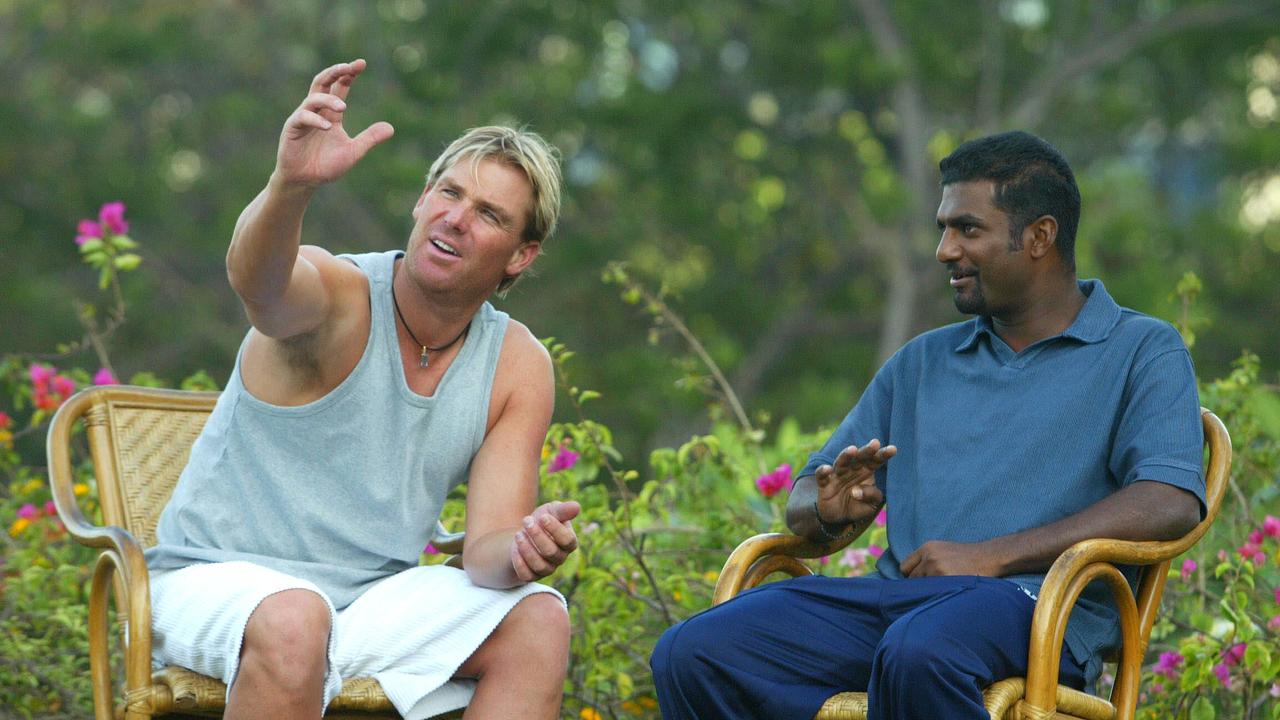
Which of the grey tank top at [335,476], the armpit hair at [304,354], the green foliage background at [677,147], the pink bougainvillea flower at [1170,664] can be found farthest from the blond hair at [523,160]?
the green foliage background at [677,147]

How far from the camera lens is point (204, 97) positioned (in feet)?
55.6

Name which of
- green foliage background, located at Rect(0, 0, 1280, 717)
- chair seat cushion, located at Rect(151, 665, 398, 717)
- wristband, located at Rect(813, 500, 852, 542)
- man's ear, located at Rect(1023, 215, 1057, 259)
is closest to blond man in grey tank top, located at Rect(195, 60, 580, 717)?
chair seat cushion, located at Rect(151, 665, 398, 717)

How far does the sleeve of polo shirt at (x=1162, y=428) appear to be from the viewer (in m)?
3.38

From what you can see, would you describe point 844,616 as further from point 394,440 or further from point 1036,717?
point 394,440

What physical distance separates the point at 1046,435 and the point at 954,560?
340 millimetres

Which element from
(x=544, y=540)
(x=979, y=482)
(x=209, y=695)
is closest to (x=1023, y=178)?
(x=979, y=482)

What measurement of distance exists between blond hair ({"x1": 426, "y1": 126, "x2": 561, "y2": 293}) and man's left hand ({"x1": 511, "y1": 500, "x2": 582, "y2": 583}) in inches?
27.2

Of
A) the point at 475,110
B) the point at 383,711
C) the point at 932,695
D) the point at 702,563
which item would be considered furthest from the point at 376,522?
the point at 475,110

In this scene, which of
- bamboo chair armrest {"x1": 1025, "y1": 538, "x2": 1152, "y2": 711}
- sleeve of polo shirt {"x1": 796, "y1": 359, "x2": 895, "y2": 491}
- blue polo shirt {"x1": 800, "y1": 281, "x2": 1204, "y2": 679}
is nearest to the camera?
bamboo chair armrest {"x1": 1025, "y1": 538, "x2": 1152, "y2": 711}

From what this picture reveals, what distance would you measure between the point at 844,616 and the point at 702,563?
1508 millimetres

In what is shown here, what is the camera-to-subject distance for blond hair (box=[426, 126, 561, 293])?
383 cm

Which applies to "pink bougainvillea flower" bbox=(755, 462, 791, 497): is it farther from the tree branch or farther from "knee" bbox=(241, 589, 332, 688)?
the tree branch

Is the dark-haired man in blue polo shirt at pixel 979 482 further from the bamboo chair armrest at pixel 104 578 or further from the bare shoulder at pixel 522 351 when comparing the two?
the bamboo chair armrest at pixel 104 578

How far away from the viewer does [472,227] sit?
12.2 ft
